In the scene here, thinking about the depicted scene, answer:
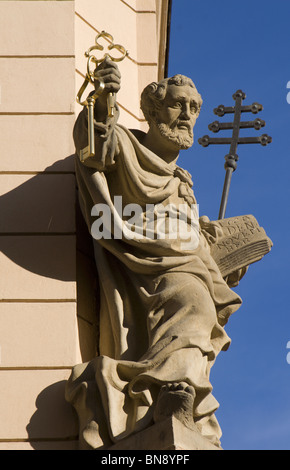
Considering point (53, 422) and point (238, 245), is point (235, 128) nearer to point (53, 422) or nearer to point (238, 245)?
point (238, 245)

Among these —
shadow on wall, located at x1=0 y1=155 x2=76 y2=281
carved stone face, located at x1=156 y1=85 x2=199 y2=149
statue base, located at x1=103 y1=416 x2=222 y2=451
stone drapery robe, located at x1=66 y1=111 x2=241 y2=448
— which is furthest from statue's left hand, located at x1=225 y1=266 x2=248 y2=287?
statue base, located at x1=103 y1=416 x2=222 y2=451

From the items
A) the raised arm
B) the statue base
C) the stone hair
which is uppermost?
the stone hair

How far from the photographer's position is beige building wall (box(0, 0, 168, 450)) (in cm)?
737

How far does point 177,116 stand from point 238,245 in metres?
0.82

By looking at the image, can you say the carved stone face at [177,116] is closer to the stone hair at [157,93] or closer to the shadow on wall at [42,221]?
the stone hair at [157,93]

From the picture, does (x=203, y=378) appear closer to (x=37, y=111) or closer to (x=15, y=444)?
(x=15, y=444)

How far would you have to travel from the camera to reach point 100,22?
9.00 m

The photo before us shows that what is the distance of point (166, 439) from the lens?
6.75 m

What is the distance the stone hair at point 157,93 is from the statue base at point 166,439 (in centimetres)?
204

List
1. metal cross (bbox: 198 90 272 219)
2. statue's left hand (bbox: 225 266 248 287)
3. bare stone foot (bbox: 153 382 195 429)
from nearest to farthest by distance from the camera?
bare stone foot (bbox: 153 382 195 429) → statue's left hand (bbox: 225 266 248 287) → metal cross (bbox: 198 90 272 219)

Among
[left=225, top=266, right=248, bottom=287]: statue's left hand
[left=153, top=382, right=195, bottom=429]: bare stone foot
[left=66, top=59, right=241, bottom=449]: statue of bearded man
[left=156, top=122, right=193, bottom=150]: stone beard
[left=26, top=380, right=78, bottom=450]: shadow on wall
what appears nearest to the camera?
[left=153, top=382, right=195, bottom=429]: bare stone foot

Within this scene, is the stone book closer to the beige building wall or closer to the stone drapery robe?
the stone drapery robe

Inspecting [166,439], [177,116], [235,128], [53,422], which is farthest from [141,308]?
[235,128]

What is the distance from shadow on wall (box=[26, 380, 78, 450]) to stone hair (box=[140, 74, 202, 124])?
1.71 m
